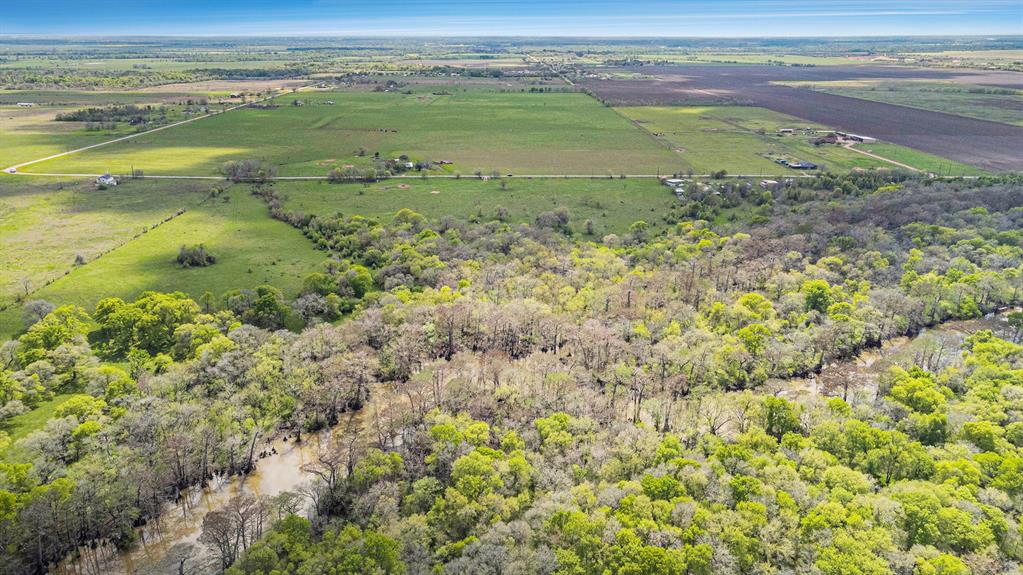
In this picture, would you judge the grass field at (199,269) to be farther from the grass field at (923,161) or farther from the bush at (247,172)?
the grass field at (923,161)

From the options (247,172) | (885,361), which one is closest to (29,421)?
(885,361)

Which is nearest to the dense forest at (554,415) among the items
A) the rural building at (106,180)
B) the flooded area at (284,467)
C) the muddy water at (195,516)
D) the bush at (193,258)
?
the muddy water at (195,516)

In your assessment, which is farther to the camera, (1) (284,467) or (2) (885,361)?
(2) (885,361)

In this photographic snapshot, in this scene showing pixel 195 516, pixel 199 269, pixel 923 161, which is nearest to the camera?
pixel 195 516

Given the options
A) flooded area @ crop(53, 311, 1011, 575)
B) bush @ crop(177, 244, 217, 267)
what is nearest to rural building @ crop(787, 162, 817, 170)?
flooded area @ crop(53, 311, 1011, 575)

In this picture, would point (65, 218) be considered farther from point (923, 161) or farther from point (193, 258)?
point (923, 161)

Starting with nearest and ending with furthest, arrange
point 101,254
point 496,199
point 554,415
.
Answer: point 554,415, point 101,254, point 496,199

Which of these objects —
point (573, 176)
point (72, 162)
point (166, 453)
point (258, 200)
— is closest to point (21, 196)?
point (72, 162)

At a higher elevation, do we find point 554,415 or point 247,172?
point 247,172

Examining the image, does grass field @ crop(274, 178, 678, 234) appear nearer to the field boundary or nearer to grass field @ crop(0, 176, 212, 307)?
the field boundary
